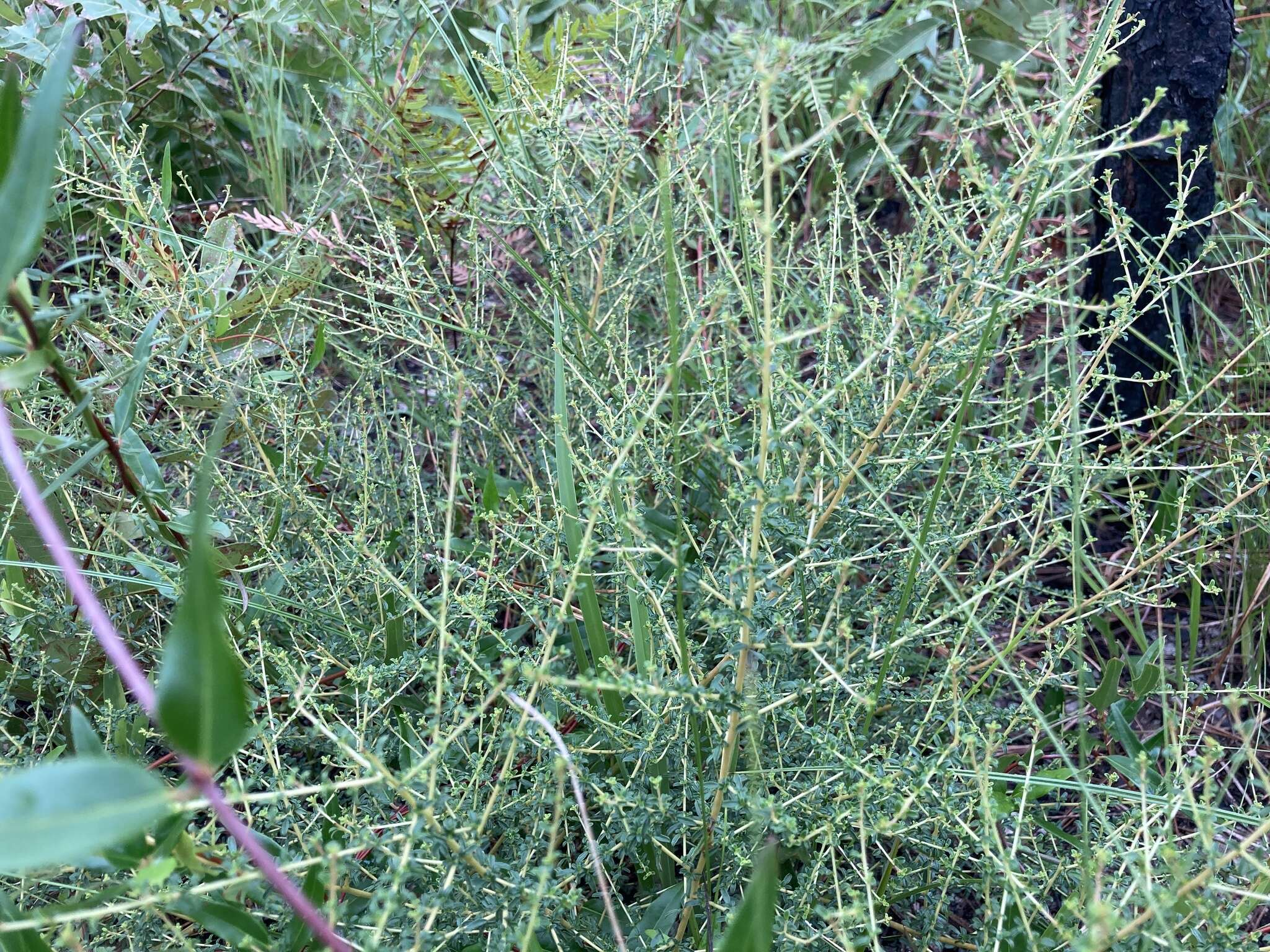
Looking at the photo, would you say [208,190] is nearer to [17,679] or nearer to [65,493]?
[65,493]

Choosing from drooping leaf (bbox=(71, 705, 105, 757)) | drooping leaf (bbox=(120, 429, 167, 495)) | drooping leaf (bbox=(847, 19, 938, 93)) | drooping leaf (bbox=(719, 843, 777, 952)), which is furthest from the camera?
drooping leaf (bbox=(847, 19, 938, 93))

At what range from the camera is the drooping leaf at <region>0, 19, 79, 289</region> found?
0.57 meters

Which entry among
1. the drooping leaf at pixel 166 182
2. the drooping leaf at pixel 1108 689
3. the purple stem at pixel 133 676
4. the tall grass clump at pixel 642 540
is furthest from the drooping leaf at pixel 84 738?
the drooping leaf at pixel 1108 689

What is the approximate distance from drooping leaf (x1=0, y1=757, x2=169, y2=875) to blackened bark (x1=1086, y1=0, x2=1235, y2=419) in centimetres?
156

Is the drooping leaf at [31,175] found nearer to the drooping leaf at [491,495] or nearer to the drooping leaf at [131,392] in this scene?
the drooping leaf at [131,392]

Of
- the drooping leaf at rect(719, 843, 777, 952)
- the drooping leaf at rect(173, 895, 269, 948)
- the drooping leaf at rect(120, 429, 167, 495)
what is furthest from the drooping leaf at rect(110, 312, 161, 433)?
the drooping leaf at rect(719, 843, 777, 952)

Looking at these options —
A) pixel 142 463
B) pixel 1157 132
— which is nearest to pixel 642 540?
pixel 142 463

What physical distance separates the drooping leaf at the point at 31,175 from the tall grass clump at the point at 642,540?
101 millimetres

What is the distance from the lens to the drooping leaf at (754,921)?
0.64 m

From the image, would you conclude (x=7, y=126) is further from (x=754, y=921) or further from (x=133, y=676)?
(x=754, y=921)

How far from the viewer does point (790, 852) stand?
1.10 m

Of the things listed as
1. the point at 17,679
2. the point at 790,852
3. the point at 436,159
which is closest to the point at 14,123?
the point at 17,679

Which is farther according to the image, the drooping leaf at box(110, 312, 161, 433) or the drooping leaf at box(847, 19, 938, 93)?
the drooping leaf at box(847, 19, 938, 93)

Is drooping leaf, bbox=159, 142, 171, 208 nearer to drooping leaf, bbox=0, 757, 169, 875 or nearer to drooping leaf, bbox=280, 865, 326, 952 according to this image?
drooping leaf, bbox=280, 865, 326, 952
